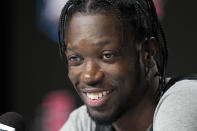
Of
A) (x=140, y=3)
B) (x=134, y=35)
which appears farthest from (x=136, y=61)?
(x=140, y=3)

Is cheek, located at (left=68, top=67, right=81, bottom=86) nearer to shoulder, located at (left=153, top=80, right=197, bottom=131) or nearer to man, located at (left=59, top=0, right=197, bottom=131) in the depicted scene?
man, located at (left=59, top=0, right=197, bottom=131)

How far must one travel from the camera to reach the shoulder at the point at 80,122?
1655mm

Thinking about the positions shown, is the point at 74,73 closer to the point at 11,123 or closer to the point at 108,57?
the point at 108,57

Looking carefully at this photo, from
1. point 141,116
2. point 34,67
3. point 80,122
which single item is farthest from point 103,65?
point 34,67

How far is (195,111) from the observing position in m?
1.27

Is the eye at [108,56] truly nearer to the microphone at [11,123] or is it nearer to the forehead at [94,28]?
the forehead at [94,28]

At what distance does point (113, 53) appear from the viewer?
4.38 feet

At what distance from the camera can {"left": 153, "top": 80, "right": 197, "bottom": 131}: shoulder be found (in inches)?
49.1

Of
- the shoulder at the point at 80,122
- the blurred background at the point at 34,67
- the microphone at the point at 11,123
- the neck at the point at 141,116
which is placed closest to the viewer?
the microphone at the point at 11,123

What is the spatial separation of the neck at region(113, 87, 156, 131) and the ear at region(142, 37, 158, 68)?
11 centimetres

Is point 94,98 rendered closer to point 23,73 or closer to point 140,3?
point 140,3

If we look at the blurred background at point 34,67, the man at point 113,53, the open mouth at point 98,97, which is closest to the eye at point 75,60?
the man at point 113,53

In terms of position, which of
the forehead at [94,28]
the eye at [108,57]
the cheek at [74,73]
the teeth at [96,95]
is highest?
the forehead at [94,28]

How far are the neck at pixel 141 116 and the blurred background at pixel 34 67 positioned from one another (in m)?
1.83
